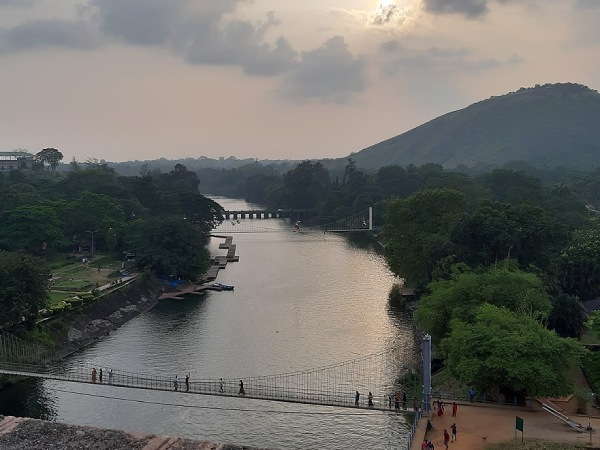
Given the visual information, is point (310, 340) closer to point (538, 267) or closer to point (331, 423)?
point (331, 423)

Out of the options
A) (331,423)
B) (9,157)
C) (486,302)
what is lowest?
(331,423)

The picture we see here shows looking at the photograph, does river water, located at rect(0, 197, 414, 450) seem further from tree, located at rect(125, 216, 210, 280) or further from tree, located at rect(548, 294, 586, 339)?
tree, located at rect(548, 294, 586, 339)

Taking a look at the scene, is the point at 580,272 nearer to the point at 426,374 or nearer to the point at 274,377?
the point at 274,377

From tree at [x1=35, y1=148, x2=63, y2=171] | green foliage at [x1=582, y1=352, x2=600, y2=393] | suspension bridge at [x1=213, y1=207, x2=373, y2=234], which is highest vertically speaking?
tree at [x1=35, y1=148, x2=63, y2=171]

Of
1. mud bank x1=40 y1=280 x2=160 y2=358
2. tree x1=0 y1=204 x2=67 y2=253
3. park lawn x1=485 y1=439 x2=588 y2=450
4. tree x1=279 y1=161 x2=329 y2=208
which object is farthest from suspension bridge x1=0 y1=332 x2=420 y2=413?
tree x1=279 y1=161 x2=329 y2=208

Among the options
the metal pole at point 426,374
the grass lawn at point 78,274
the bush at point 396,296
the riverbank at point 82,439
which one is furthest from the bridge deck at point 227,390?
the bush at point 396,296

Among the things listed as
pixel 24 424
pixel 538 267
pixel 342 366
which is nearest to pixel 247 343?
pixel 342 366

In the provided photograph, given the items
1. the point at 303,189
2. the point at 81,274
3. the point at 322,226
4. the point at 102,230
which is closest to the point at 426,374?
the point at 81,274
